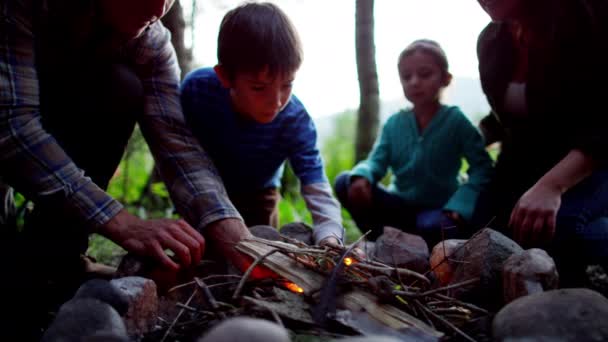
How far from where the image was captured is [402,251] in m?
1.80

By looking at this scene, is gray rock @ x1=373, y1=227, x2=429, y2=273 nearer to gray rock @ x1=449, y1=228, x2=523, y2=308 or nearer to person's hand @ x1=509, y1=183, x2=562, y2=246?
gray rock @ x1=449, y1=228, x2=523, y2=308

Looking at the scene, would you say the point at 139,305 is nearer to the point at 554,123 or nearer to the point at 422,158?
the point at 554,123

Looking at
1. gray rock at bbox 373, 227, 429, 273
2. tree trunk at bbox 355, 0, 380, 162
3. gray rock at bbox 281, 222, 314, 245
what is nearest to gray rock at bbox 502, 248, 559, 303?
gray rock at bbox 373, 227, 429, 273

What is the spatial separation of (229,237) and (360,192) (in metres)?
1.09

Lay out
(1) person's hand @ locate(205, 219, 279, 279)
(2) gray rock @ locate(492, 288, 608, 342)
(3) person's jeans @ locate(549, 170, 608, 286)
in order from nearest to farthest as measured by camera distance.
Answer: (2) gray rock @ locate(492, 288, 608, 342)
(1) person's hand @ locate(205, 219, 279, 279)
(3) person's jeans @ locate(549, 170, 608, 286)

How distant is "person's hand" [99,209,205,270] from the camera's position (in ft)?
5.17

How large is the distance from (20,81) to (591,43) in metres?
2.09

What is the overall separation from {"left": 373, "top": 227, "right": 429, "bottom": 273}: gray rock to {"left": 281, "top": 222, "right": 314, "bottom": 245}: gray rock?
31cm

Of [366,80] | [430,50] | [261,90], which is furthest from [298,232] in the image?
[366,80]

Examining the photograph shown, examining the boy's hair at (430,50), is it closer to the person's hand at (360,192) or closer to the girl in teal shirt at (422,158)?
the girl in teal shirt at (422,158)

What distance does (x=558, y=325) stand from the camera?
101 cm

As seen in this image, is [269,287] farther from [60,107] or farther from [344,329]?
[60,107]

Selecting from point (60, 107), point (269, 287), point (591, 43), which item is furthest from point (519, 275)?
point (60, 107)

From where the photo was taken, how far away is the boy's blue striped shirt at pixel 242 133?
2330mm
